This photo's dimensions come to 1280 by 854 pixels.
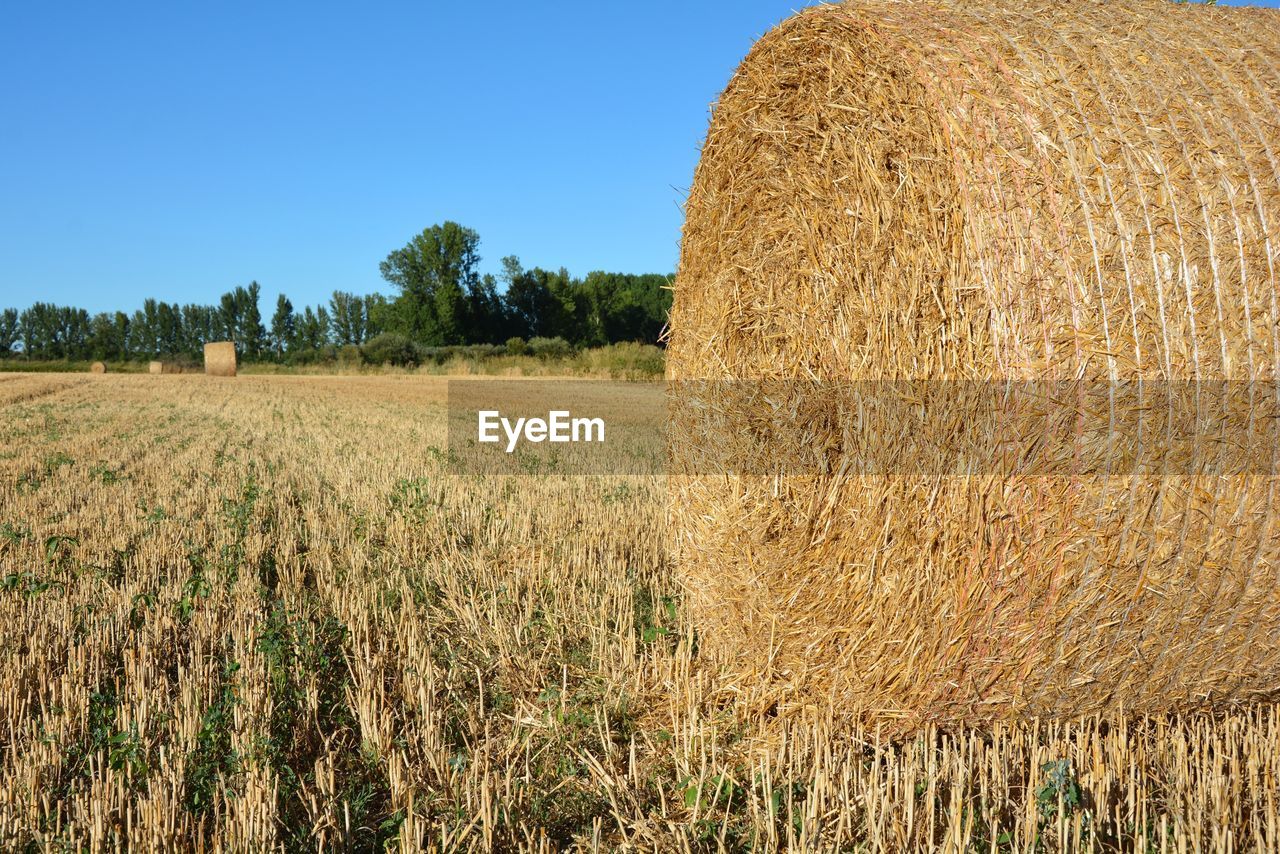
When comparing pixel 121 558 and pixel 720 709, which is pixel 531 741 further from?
pixel 121 558

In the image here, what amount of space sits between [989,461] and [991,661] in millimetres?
719

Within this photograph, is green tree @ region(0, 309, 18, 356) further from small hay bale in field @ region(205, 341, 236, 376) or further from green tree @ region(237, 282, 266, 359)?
small hay bale in field @ region(205, 341, 236, 376)

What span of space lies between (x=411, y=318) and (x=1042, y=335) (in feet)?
231

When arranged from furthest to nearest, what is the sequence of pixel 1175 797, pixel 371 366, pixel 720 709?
pixel 371 366
pixel 720 709
pixel 1175 797

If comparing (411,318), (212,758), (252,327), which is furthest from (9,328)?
(212,758)

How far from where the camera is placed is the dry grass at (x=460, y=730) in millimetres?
2945

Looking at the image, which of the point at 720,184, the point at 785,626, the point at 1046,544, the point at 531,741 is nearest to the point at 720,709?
the point at 785,626

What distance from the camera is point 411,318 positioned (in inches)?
2783

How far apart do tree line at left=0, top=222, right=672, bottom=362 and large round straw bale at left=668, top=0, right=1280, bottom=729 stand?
49733 millimetres

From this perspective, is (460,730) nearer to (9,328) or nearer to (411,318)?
(411,318)

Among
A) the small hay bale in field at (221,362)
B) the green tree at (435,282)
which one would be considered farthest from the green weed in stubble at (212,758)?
the green tree at (435,282)

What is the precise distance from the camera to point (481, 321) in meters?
73.6

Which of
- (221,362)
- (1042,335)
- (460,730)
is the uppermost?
(221,362)

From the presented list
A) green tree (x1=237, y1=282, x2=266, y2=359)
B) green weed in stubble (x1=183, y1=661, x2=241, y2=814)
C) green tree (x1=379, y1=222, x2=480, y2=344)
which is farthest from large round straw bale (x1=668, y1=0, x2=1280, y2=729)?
green tree (x1=237, y1=282, x2=266, y2=359)
